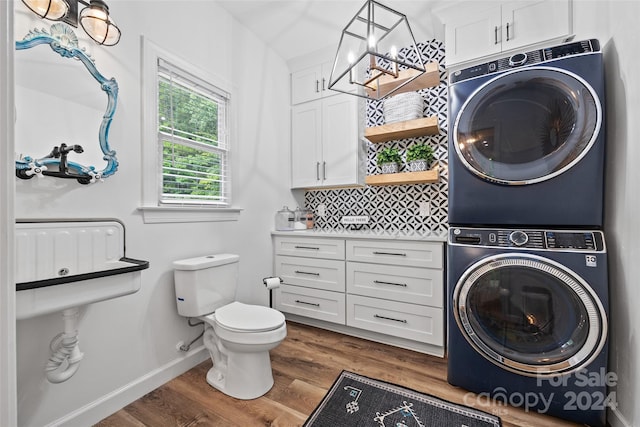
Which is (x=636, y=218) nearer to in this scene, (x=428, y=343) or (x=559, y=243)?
(x=559, y=243)

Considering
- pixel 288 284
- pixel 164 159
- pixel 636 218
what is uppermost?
pixel 164 159

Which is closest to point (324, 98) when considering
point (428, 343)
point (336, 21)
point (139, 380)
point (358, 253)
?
point (336, 21)

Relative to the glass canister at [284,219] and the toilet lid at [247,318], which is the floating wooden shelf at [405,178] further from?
the toilet lid at [247,318]

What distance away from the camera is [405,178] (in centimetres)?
256

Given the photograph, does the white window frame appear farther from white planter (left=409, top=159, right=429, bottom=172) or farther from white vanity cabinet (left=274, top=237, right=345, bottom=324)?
white planter (left=409, top=159, right=429, bottom=172)

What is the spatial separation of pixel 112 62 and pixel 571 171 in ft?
8.15

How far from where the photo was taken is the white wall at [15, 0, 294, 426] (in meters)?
1.30

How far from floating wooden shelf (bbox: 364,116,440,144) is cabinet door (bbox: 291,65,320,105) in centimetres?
68

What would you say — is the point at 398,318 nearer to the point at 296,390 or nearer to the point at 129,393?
the point at 296,390

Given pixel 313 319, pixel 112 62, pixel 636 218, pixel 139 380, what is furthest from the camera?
pixel 313 319

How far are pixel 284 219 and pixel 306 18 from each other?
5.85ft

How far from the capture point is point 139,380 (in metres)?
1.68

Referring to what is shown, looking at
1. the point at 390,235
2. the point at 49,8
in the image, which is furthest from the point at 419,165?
the point at 49,8

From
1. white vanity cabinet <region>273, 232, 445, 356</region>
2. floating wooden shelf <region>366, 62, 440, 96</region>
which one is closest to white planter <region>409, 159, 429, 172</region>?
floating wooden shelf <region>366, 62, 440, 96</region>
